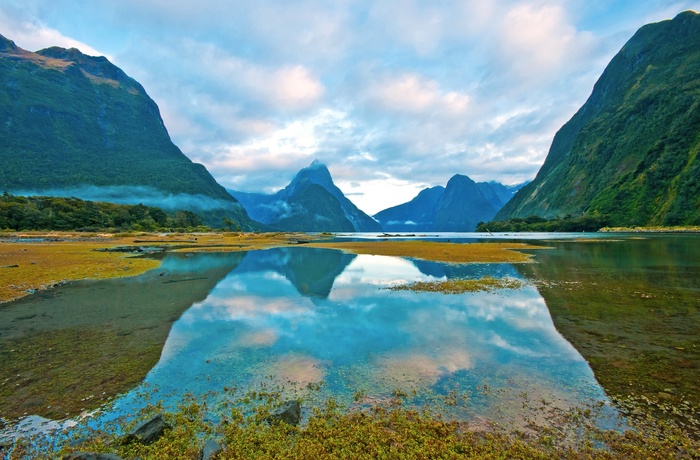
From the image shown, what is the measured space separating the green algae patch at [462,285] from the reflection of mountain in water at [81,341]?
20.5 metres

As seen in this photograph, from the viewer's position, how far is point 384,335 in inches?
756

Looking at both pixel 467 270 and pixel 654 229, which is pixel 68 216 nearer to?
pixel 467 270

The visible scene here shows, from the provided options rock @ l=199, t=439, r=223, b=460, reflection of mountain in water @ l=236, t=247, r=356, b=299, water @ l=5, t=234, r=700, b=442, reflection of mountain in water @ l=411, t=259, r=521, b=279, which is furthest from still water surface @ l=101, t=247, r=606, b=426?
reflection of mountain in water @ l=411, t=259, r=521, b=279

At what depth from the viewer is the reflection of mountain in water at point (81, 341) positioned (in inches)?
487

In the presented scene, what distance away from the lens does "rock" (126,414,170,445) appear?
9.35m

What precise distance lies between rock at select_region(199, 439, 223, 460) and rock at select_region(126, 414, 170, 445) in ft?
5.75

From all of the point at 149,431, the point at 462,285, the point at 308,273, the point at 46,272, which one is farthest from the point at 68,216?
the point at 149,431

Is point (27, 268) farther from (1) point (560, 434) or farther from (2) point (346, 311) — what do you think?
(1) point (560, 434)

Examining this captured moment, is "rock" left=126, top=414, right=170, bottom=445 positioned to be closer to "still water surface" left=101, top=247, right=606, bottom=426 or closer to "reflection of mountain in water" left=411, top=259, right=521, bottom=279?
"still water surface" left=101, top=247, right=606, bottom=426

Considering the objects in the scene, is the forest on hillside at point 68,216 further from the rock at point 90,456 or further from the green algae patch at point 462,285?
the rock at point 90,456

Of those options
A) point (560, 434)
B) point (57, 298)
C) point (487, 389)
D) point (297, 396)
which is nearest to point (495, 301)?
point (487, 389)

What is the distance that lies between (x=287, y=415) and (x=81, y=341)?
1493cm

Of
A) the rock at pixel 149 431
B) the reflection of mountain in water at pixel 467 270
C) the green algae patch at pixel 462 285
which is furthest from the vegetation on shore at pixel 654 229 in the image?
the rock at pixel 149 431

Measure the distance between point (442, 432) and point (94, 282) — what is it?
3906cm
